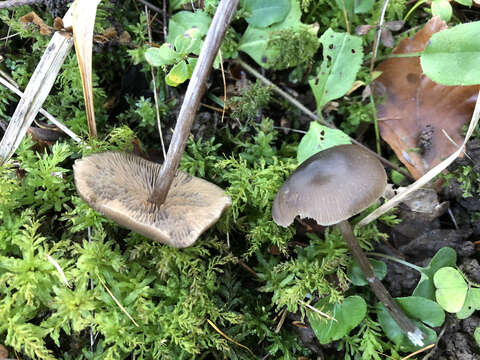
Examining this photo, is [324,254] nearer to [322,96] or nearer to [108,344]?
[322,96]

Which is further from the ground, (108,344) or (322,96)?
(322,96)

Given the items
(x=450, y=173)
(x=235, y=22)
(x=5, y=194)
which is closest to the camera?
(x=5, y=194)

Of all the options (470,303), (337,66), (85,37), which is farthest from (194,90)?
(470,303)

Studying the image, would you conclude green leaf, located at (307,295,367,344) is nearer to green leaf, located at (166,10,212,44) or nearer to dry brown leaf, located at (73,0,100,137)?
dry brown leaf, located at (73,0,100,137)

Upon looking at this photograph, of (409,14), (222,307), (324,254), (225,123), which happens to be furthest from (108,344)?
(409,14)

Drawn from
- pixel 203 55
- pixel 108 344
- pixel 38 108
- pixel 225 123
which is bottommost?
pixel 108 344

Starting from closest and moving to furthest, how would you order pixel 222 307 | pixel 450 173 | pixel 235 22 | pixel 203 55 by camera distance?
pixel 203 55 < pixel 222 307 < pixel 450 173 < pixel 235 22
